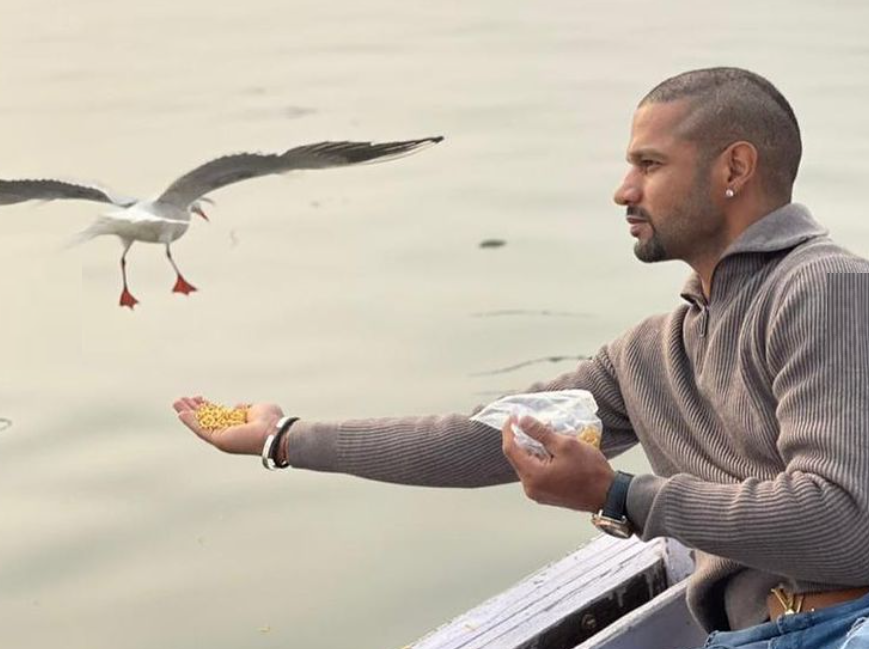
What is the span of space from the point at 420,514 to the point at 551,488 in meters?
2.10

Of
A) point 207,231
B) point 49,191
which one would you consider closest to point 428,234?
point 207,231

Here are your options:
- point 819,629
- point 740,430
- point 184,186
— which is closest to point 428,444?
point 740,430

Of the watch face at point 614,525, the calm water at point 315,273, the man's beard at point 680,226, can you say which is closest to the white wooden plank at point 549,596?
the watch face at point 614,525

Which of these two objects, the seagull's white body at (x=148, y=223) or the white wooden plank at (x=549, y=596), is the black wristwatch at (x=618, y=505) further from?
the seagull's white body at (x=148, y=223)

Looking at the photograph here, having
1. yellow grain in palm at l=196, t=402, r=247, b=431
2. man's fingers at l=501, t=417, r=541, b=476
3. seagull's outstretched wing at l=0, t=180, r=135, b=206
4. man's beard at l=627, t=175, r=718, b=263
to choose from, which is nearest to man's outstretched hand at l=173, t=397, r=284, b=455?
yellow grain in palm at l=196, t=402, r=247, b=431

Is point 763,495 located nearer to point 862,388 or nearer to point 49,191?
point 862,388

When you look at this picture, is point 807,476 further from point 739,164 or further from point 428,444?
point 428,444

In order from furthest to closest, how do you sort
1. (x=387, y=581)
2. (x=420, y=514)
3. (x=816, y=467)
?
(x=420, y=514) < (x=387, y=581) < (x=816, y=467)

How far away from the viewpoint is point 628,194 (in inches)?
66.6

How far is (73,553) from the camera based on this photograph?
343cm

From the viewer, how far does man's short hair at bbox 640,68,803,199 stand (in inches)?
64.4

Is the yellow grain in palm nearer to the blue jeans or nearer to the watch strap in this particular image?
the watch strap

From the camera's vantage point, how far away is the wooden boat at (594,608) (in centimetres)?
199

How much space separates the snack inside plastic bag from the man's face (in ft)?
0.63
